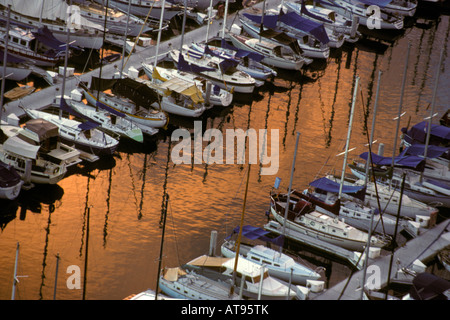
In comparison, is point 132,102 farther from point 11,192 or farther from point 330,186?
point 330,186

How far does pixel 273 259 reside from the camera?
55.6 m

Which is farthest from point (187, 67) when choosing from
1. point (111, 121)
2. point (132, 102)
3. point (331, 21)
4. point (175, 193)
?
point (331, 21)

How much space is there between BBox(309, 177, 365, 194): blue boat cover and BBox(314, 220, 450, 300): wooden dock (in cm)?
544

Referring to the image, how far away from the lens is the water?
55.1m

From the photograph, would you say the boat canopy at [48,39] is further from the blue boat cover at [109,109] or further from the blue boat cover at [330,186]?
the blue boat cover at [330,186]

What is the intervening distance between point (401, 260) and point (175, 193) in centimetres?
1715

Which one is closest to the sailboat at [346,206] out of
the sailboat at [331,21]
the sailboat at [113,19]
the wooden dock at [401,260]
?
the wooden dock at [401,260]

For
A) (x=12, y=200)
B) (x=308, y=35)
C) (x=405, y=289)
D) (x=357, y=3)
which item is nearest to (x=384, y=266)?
(x=405, y=289)

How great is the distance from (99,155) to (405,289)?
2567 centimetres

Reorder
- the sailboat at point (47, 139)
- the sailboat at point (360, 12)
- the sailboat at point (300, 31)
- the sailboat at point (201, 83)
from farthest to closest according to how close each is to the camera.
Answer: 1. the sailboat at point (360, 12)
2. the sailboat at point (300, 31)
3. the sailboat at point (201, 83)
4. the sailboat at point (47, 139)

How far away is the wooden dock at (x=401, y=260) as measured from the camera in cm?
5369

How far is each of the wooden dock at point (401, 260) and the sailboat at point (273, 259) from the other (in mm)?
2085

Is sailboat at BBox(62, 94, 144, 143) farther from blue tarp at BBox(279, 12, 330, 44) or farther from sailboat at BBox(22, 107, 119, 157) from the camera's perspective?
blue tarp at BBox(279, 12, 330, 44)
